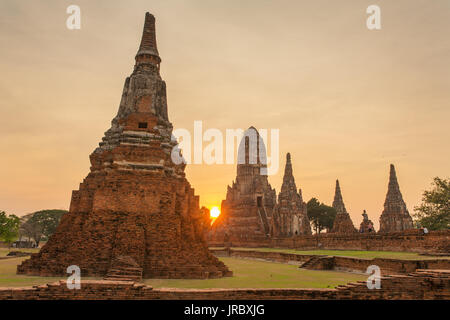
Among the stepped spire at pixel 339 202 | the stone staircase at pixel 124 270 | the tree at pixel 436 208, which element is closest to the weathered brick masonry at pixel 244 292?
the stone staircase at pixel 124 270

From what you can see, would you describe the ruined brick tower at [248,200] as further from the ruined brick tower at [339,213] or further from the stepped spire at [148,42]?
the stepped spire at [148,42]

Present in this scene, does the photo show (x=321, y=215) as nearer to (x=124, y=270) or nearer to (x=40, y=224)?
(x=40, y=224)

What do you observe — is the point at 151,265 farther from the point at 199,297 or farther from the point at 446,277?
the point at 446,277

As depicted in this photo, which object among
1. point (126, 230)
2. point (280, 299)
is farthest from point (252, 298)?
point (126, 230)

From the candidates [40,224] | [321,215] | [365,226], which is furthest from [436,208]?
[40,224]

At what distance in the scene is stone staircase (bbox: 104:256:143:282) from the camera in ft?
34.0

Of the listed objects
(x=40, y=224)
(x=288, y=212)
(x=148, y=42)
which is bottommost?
(x=40, y=224)

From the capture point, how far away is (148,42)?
1784 cm

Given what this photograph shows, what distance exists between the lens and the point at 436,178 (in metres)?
29.3

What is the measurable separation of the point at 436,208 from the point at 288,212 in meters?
14.5

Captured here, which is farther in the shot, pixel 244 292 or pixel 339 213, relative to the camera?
pixel 339 213

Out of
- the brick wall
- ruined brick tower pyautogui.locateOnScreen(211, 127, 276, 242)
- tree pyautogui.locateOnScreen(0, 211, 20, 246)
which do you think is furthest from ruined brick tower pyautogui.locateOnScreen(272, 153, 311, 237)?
tree pyautogui.locateOnScreen(0, 211, 20, 246)

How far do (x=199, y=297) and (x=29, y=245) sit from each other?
168ft

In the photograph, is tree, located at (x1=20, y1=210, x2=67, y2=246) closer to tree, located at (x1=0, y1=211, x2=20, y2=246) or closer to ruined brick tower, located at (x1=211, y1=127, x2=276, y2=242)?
ruined brick tower, located at (x1=211, y1=127, x2=276, y2=242)
